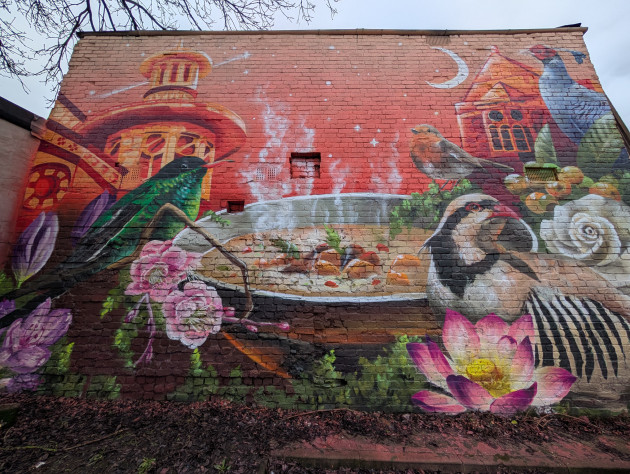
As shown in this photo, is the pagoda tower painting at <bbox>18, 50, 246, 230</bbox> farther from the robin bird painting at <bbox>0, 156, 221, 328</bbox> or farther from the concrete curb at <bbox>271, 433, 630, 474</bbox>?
the concrete curb at <bbox>271, 433, 630, 474</bbox>

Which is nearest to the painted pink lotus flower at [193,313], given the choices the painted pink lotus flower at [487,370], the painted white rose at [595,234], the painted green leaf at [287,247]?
the painted green leaf at [287,247]

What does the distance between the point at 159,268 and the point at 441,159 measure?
12.8 ft

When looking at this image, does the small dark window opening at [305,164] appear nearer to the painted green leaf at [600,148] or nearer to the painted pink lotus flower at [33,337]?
the painted pink lotus flower at [33,337]

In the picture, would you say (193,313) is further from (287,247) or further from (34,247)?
(34,247)

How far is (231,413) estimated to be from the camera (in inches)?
123

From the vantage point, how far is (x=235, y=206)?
3.91 m

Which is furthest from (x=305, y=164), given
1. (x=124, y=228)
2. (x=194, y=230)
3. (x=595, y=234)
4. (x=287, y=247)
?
(x=595, y=234)

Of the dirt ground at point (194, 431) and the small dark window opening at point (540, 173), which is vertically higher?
the small dark window opening at point (540, 173)

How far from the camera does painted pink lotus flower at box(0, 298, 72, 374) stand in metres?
3.39

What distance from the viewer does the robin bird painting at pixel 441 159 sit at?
3955mm

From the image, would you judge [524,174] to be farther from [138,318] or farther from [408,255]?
[138,318]

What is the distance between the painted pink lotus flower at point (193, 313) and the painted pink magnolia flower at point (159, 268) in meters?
0.15

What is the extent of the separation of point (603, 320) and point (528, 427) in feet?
5.15

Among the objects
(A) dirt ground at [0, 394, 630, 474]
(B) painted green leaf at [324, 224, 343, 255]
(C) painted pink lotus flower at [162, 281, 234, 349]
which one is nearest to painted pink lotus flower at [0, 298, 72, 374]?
(A) dirt ground at [0, 394, 630, 474]
